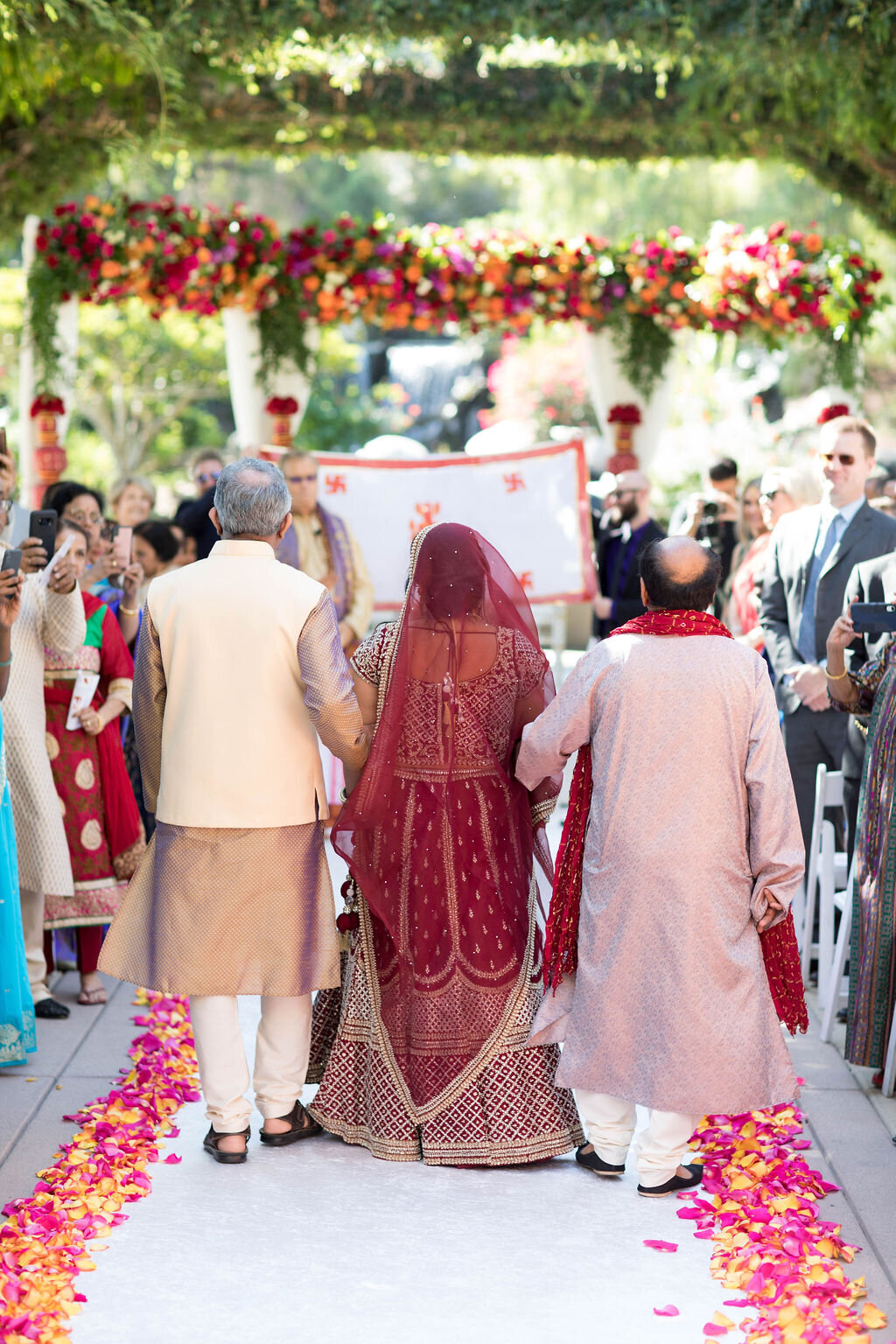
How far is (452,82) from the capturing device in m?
10.0

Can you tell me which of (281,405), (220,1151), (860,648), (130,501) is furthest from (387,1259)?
(281,405)

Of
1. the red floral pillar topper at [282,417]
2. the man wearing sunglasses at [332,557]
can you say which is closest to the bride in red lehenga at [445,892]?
the man wearing sunglasses at [332,557]

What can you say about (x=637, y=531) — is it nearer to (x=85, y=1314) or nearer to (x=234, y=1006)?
(x=234, y=1006)

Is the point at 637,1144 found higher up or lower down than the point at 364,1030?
lower down

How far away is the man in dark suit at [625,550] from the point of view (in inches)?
316

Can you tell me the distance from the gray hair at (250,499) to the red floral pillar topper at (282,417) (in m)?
7.14

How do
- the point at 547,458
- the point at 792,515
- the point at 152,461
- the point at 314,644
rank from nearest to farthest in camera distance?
the point at 314,644 < the point at 792,515 < the point at 547,458 < the point at 152,461

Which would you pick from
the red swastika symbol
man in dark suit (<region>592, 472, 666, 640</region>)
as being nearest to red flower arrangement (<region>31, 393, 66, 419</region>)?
the red swastika symbol

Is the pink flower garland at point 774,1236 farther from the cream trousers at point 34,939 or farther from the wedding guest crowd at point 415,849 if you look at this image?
the cream trousers at point 34,939

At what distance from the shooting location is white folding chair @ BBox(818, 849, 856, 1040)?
469 centimetres

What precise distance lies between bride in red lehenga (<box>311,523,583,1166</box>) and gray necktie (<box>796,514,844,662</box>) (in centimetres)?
190

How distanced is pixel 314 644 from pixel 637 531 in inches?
182

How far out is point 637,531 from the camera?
805 centimetres

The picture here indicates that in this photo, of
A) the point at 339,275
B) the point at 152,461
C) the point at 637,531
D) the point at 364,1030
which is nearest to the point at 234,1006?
the point at 364,1030
